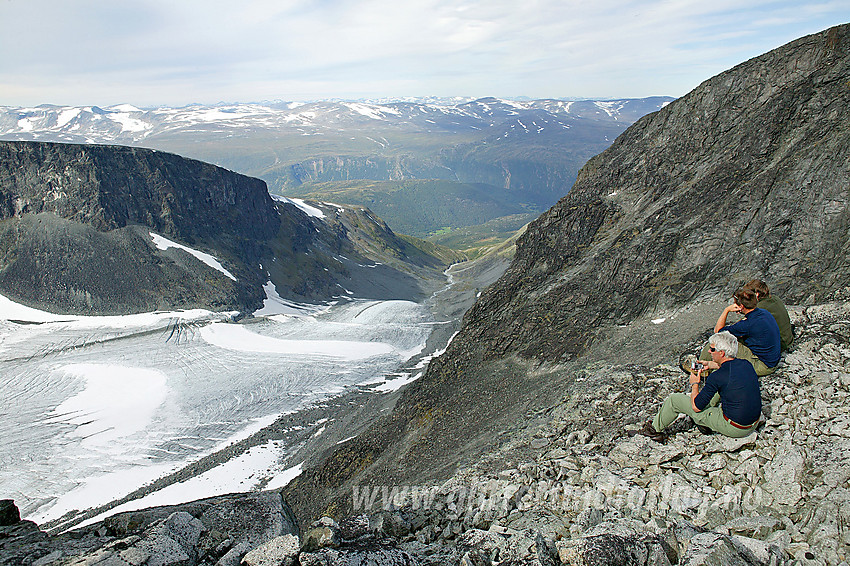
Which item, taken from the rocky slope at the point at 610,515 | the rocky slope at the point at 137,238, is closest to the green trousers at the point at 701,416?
the rocky slope at the point at 610,515

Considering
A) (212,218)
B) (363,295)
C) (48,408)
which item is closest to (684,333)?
(48,408)

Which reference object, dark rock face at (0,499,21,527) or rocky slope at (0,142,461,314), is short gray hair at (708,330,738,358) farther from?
rocky slope at (0,142,461,314)

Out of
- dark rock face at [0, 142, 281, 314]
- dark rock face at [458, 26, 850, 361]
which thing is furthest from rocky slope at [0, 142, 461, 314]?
dark rock face at [458, 26, 850, 361]

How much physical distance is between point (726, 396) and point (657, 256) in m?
18.7

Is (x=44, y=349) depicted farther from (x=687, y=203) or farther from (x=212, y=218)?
(x=687, y=203)

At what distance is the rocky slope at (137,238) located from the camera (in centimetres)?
7512

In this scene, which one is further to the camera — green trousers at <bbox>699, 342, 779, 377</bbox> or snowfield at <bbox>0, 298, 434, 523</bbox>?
snowfield at <bbox>0, 298, 434, 523</bbox>

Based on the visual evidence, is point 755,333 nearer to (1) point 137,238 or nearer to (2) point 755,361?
(2) point 755,361

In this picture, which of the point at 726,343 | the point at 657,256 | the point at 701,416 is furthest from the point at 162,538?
the point at 657,256

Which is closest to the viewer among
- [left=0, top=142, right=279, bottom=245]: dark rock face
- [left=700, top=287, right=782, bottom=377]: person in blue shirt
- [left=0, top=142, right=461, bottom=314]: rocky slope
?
[left=700, top=287, right=782, bottom=377]: person in blue shirt

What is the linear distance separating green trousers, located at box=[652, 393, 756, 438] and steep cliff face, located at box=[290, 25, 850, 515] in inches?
289

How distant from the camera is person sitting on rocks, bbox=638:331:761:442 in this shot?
8.68 meters

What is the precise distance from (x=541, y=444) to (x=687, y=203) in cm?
1924

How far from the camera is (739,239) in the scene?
2338 cm
